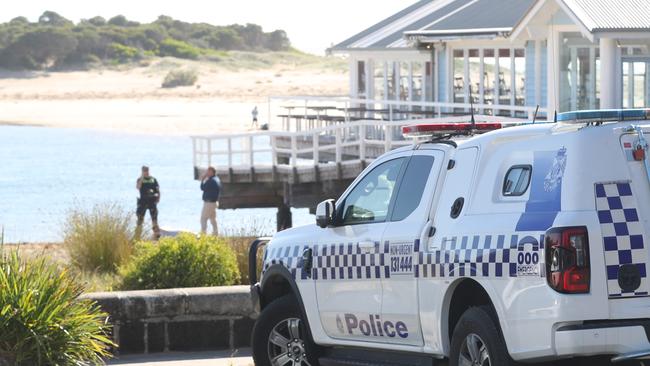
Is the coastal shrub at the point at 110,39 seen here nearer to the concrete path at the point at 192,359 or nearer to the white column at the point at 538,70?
the white column at the point at 538,70

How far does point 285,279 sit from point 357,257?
111cm

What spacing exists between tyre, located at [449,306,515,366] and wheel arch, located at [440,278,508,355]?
5.6 inches

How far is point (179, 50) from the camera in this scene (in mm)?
113625

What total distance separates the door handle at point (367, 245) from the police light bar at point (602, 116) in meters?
1.72

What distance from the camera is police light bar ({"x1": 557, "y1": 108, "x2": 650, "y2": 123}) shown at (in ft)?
24.5

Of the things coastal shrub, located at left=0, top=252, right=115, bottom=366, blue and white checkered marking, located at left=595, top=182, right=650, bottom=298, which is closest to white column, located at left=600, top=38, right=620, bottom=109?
coastal shrub, located at left=0, top=252, right=115, bottom=366

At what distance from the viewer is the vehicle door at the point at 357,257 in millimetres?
8938

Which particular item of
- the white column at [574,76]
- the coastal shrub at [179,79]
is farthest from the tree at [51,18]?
the white column at [574,76]

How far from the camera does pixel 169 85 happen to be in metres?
90.5

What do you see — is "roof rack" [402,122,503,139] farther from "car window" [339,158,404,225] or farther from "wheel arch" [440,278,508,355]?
"wheel arch" [440,278,508,355]

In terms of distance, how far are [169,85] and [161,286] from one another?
7767 cm

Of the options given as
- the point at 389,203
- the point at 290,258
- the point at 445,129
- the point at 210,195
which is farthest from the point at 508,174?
the point at 210,195

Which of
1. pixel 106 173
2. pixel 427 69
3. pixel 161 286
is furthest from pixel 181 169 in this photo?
pixel 161 286

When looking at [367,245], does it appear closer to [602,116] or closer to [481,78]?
[602,116]
